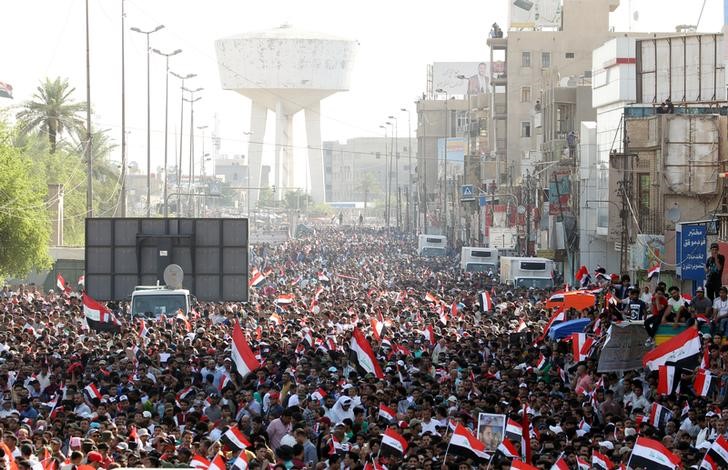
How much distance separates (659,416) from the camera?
17547mm

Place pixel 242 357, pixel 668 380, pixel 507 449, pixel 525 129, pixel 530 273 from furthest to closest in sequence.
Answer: pixel 525 129, pixel 530 273, pixel 242 357, pixel 668 380, pixel 507 449

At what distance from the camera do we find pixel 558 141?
74500 mm

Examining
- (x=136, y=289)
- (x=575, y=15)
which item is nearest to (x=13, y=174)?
(x=136, y=289)

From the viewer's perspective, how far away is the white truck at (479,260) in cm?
5775

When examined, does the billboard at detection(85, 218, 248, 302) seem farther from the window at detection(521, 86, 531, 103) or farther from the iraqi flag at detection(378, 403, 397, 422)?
the window at detection(521, 86, 531, 103)

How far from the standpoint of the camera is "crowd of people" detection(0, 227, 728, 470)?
15.3 meters

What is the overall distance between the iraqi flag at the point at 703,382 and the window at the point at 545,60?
8042 centimetres

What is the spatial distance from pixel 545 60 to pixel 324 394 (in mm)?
80861

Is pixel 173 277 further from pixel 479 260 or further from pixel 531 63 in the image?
pixel 531 63

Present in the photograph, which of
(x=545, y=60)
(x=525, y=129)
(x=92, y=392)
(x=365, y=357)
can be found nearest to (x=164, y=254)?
(x=365, y=357)

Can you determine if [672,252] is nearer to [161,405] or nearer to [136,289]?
[136,289]

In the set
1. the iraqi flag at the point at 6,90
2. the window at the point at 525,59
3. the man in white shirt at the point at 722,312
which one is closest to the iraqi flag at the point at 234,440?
the man in white shirt at the point at 722,312

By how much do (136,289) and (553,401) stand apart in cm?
1852

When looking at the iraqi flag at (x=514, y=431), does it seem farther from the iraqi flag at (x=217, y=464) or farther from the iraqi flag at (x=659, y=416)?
the iraqi flag at (x=217, y=464)
